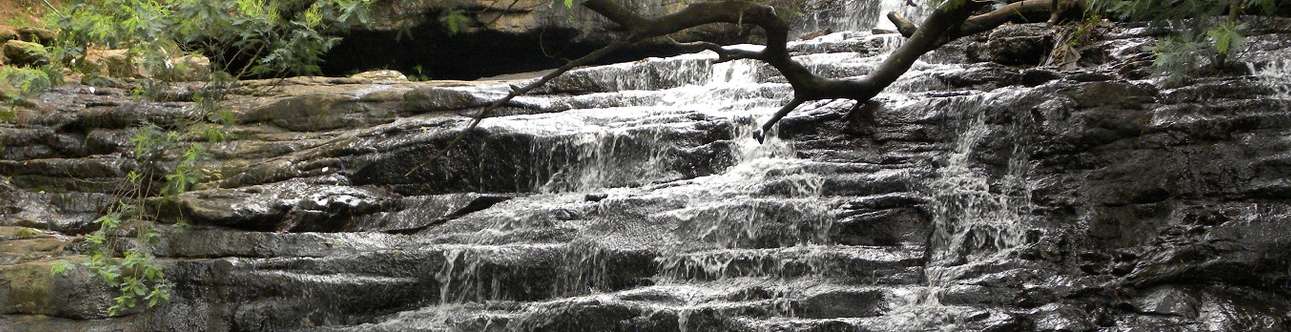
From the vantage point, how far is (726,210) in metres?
8.28

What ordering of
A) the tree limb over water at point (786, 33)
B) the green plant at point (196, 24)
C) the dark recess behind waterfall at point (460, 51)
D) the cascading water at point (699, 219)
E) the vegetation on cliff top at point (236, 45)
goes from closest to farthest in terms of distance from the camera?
the vegetation on cliff top at point (236, 45), the green plant at point (196, 24), the tree limb over water at point (786, 33), the cascading water at point (699, 219), the dark recess behind waterfall at point (460, 51)

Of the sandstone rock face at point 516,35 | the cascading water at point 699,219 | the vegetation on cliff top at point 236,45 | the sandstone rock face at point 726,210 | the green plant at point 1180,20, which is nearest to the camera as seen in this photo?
the green plant at point 1180,20

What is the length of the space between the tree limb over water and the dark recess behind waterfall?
490 centimetres

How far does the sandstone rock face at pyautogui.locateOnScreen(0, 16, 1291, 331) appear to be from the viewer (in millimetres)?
6938

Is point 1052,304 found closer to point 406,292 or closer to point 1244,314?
point 1244,314

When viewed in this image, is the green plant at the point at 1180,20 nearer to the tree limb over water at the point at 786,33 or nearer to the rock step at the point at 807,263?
the tree limb over water at the point at 786,33

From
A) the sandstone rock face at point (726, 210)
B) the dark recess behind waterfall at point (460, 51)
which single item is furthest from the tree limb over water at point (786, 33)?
the dark recess behind waterfall at point (460, 51)

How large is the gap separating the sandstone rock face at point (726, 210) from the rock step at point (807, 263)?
0.02 metres

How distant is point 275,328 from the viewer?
795cm

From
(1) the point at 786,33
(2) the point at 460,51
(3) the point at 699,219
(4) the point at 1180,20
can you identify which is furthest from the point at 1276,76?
(2) the point at 460,51

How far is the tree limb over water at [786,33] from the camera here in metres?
7.14

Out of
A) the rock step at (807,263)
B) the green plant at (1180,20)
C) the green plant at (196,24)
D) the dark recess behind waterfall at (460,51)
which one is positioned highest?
the green plant at (1180,20)

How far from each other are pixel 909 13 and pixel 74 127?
9.71 metres

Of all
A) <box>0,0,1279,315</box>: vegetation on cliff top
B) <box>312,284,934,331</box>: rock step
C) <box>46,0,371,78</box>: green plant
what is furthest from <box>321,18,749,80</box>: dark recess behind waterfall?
<box>312,284,934,331</box>: rock step
